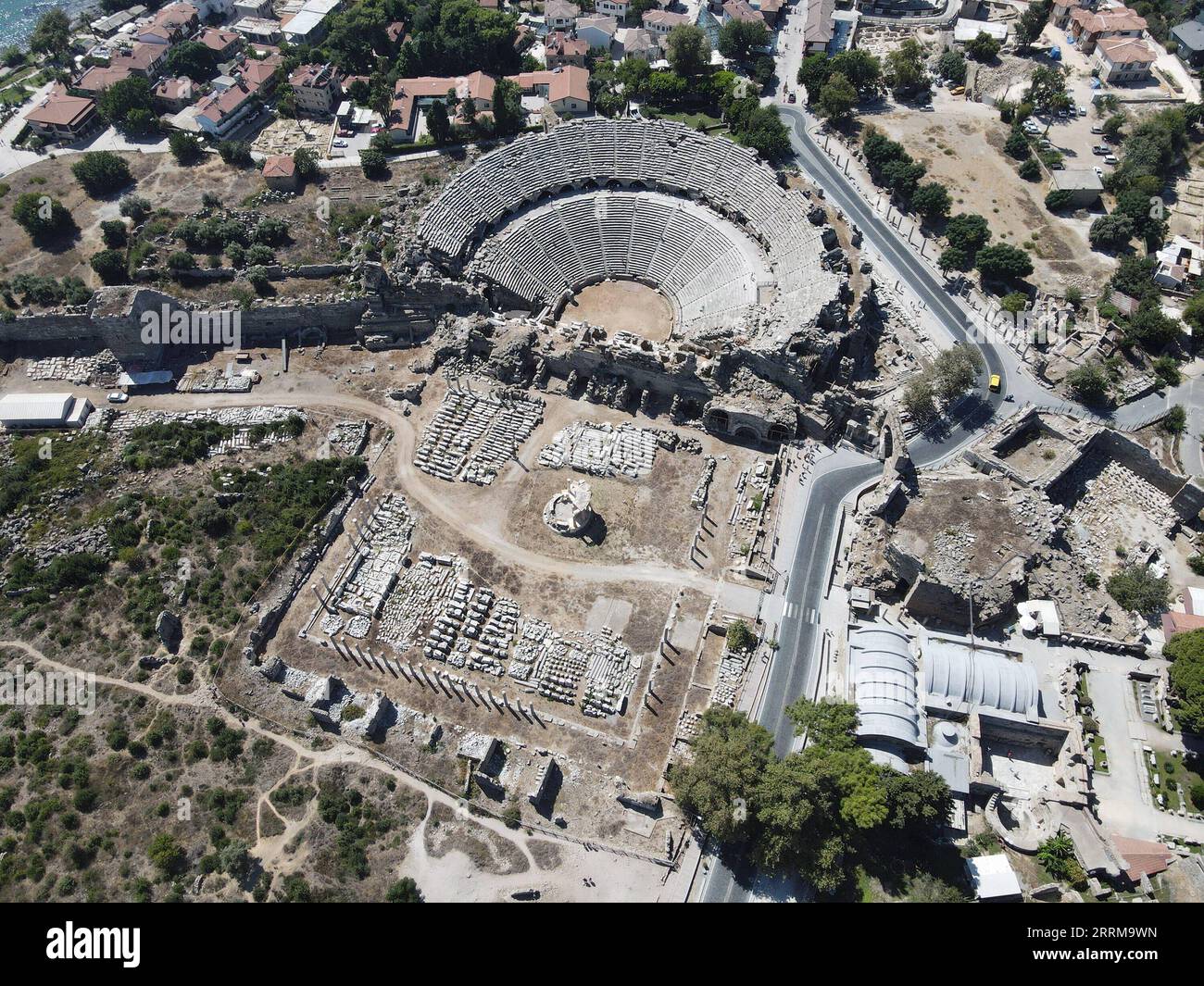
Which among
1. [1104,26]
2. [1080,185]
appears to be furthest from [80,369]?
[1104,26]

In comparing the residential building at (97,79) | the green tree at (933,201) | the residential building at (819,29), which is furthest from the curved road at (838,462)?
the residential building at (97,79)

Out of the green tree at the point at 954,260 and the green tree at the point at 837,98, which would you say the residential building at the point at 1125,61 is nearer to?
the green tree at the point at 837,98

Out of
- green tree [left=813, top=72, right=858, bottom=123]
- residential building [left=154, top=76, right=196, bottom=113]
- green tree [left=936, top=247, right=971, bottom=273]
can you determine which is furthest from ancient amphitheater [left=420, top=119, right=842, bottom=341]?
residential building [left=154, top=76, right=196, bottom=113]

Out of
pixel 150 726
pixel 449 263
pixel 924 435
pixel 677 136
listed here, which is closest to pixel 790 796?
pixel 924 435

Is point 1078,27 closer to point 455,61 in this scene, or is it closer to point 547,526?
point 455,61

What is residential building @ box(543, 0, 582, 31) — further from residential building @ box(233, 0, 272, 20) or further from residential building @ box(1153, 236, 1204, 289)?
residential building @ box(1153, 236, 1204, 289)

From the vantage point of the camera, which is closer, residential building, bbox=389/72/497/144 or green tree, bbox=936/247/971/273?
green tree, bbox=936/247/971/273

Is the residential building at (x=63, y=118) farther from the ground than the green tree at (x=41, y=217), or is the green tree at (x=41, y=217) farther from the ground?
the residential building at (x=63, y=118)

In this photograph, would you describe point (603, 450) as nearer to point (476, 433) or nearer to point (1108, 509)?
point (476, 433)
